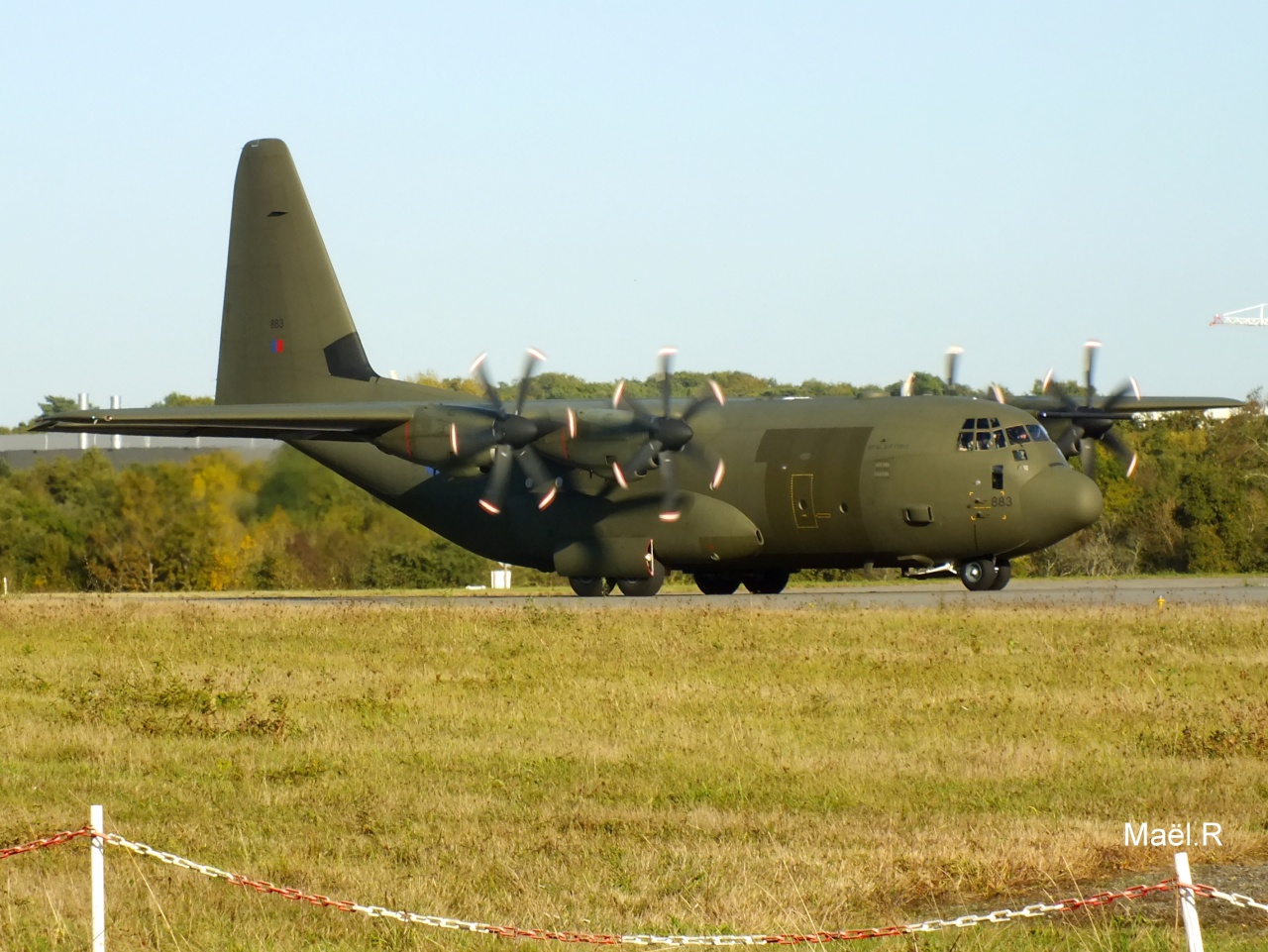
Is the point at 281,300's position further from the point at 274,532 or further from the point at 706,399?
the point at 706,399

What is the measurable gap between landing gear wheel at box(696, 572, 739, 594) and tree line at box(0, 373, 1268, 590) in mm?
6312

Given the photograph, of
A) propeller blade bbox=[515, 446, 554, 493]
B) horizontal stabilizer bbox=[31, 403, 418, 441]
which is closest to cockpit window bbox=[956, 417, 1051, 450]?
propeller blade bbox=[515, 446, 554, 493]

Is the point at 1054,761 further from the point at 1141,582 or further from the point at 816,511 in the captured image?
the point at 1141,582

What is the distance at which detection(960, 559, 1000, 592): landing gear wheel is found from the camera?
105 feet


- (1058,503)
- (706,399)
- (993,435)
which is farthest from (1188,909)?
(706,399)

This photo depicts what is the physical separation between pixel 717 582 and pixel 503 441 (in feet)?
24.4

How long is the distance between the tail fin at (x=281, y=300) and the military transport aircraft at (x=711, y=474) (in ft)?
8.17

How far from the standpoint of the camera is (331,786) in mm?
13773

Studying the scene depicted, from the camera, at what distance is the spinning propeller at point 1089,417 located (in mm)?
34562

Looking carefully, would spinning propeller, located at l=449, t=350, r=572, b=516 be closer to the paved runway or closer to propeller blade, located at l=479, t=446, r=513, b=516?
propeller blade, located at l=479, t=446, r=513, b=516

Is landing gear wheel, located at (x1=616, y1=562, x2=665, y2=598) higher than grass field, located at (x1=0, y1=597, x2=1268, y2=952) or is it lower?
higher

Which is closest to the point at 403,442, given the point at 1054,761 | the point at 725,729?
the point at 725,729

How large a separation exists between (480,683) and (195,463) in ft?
78.8

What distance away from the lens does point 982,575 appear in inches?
1265
